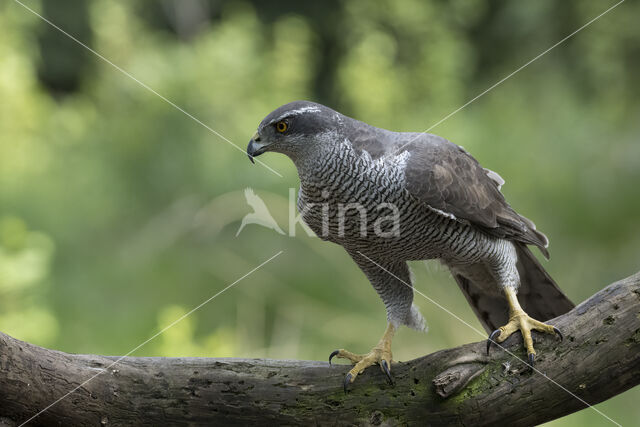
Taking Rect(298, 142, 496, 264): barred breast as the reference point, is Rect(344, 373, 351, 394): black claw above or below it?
below

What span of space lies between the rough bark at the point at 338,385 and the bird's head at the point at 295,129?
0.72 m

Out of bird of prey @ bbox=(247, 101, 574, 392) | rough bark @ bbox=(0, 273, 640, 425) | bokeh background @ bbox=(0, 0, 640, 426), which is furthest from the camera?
bokeh background @ bbox=(0, 0, 640, 426)

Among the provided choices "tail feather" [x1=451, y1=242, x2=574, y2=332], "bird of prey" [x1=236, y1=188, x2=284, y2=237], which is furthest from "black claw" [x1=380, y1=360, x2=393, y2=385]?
"bird of prey" [x1=236, y1=188, x2=284, y2=237]

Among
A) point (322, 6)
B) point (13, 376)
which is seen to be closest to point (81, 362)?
point (13, 376)

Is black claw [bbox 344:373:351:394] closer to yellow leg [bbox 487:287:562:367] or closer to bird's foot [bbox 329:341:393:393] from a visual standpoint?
bird's foot [bbox 329:341:393:393]

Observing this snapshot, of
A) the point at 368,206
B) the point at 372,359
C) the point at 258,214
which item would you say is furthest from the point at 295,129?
the point at 258,214

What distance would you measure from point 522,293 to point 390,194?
889 millimetres

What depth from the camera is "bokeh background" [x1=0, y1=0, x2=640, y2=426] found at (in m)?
4.16

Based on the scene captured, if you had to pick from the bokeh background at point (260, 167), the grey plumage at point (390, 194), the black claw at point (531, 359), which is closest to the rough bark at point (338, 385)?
the black claw at point (531, 359)

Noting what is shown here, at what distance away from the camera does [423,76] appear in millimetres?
5523

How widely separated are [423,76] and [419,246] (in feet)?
11.6

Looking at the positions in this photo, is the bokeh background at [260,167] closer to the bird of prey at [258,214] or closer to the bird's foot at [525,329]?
the bird of prey at [258,214]

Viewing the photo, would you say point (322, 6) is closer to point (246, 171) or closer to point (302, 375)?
point (246, 171)

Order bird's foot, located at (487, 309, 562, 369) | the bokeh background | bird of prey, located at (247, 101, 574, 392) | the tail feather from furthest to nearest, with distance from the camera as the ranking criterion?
1. the bokeh background
2. the tail feather
3. bird of prey, located at (247, 101, 574, 392)
4. bird's foot, located at (487, 309, 562, 369)
